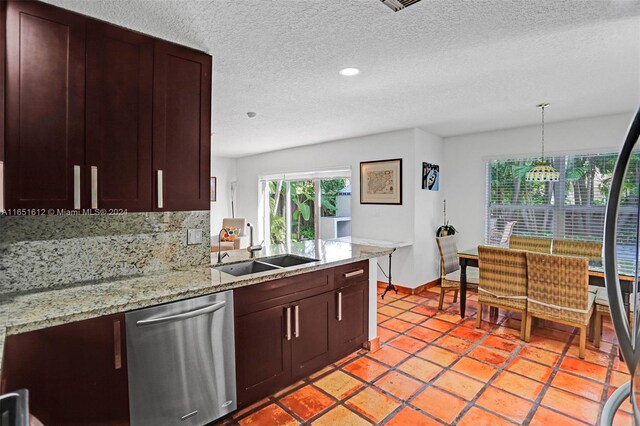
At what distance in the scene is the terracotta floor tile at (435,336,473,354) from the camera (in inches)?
120

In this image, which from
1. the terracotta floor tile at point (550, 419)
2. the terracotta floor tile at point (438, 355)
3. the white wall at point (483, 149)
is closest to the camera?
the terracotta floor tile at point (550, 419)

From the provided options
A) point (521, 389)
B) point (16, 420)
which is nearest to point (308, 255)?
point (521, 389)

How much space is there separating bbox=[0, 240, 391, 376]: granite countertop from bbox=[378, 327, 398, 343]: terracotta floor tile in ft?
3.86

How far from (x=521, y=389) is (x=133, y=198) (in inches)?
115

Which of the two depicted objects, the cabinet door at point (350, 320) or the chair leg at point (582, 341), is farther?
the chair leg at point (582, 341)

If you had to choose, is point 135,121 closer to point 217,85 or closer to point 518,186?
point 217,85

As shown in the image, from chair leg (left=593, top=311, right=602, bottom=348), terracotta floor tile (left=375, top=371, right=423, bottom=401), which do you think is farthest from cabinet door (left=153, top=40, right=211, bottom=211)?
chair leg (left=593, top=311, right=602, bottom=348)

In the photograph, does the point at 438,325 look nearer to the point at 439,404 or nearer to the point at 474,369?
the point at 474,369

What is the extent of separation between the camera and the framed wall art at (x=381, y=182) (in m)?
4.84

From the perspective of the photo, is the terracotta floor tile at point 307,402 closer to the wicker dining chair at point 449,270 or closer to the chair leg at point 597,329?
the wicker dining chair at point 449,270

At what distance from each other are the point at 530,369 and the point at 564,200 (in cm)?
260

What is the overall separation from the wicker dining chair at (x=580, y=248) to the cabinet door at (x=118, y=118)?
13.5 ft

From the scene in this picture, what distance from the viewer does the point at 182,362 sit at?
1.84m

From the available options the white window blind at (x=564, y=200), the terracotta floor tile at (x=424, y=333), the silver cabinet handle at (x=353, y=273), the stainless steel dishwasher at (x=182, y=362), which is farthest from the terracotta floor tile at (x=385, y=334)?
the white window blind at (x=564, y=200)
